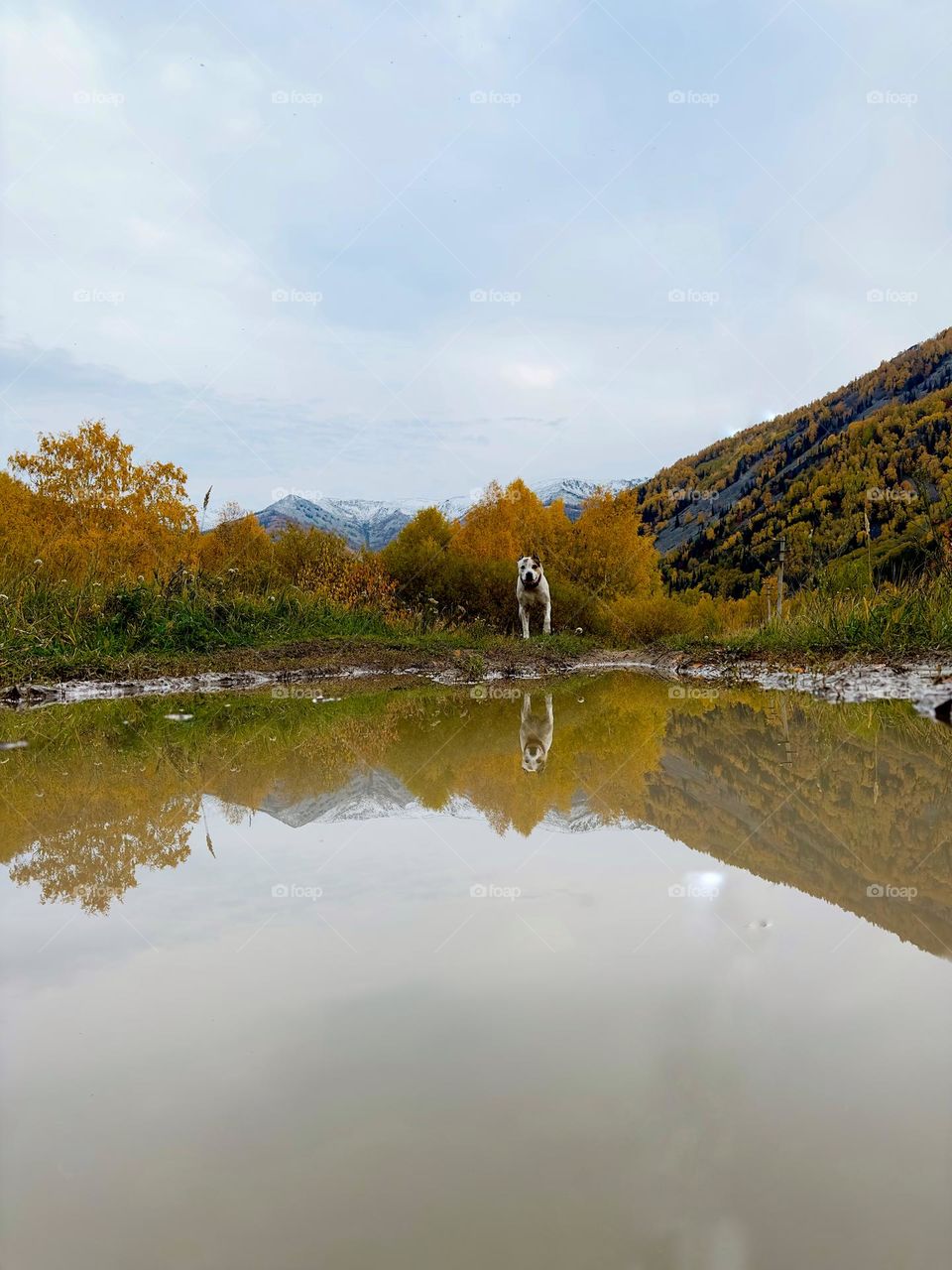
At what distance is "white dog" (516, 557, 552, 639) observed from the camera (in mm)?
14328

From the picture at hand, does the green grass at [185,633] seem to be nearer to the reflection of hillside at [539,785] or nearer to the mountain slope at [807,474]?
the reflection of hillside at [539,785]

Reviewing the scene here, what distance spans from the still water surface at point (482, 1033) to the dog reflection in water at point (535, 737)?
96 cm

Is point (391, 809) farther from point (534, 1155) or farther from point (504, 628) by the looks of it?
point (504, 628)

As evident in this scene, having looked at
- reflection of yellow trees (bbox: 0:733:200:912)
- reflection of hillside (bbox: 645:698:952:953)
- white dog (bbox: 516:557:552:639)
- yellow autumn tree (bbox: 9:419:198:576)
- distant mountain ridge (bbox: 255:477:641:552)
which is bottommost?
reflection of hillside (bbox: 645:698:952:953)

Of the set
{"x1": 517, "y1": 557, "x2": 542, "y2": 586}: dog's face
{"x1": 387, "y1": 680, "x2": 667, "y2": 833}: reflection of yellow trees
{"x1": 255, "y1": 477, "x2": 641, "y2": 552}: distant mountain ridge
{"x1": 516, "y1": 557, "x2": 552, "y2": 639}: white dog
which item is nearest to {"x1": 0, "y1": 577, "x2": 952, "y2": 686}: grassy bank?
{"x1": 516, "y1": 557, "x2": 552, "y2": 639}: white dog

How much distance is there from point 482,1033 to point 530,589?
13258 mm

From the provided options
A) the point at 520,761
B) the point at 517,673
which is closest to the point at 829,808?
the point at 520,761

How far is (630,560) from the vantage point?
20.3 meters

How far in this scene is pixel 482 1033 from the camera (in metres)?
1.50

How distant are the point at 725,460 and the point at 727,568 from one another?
1888 inches

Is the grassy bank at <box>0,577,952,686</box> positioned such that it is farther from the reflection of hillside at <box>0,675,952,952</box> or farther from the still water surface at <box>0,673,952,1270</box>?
the still water surface at <box>0,673,952,1270</box>

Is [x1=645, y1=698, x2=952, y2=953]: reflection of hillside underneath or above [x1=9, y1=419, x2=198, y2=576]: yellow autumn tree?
underneath

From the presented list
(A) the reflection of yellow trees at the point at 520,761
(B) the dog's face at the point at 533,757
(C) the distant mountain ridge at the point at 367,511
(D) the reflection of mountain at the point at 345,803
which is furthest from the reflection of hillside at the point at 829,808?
(C) the distant mountain ridge at the point at 367,511

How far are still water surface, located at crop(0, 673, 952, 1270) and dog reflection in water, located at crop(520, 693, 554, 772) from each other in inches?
37.7
